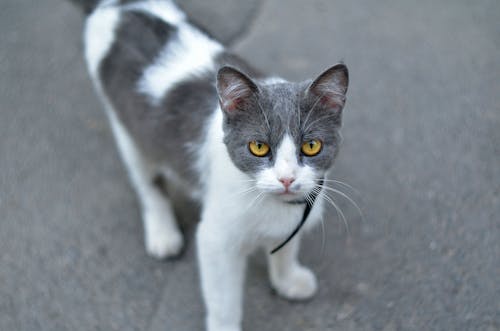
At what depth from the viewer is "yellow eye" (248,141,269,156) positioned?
1548 mm

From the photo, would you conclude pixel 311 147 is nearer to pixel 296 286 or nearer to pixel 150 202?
pixel 296 286

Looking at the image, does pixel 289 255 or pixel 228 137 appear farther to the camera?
pixel 289 255

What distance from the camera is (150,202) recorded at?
2.39 m

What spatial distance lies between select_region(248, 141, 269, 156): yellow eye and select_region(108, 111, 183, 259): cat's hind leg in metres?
0.94

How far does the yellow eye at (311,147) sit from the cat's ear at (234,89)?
0.24 m

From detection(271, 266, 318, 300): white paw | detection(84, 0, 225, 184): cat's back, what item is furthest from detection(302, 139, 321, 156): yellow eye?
detection(271, 266, 318, 300): white paw

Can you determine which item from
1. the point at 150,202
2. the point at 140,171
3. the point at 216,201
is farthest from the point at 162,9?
the point at 216,201

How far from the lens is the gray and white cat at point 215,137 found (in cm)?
155

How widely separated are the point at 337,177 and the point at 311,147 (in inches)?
40.6

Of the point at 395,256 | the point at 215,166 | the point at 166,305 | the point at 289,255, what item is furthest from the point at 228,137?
the point at 395,256

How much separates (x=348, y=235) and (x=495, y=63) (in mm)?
1715

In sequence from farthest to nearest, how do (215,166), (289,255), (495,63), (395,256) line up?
(495,63)
(395,256)
(289,255)
(215,166)

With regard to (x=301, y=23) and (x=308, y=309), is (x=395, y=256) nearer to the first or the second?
(x=308, y=309)

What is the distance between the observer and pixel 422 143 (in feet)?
8.84
